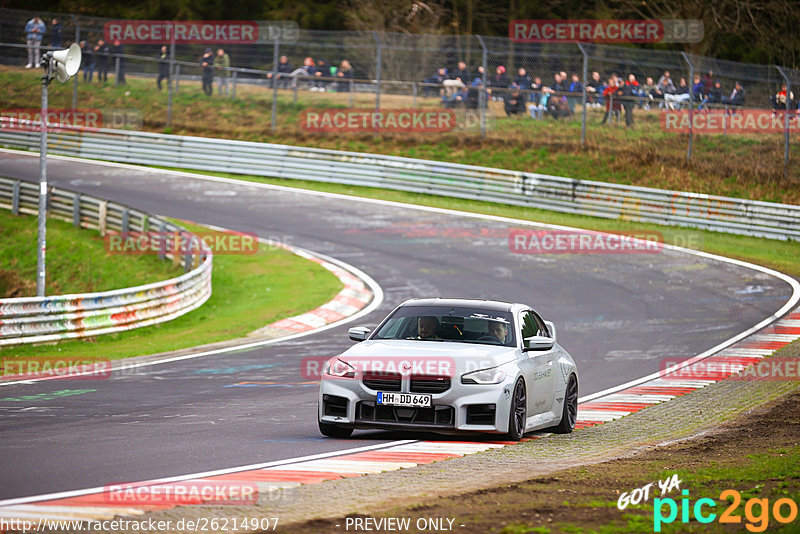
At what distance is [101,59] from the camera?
1544 inches

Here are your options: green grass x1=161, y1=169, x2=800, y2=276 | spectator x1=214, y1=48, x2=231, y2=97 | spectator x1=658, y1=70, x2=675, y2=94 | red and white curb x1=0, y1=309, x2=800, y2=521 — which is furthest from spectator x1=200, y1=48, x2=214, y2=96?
red and white curb x1=0, y1=309, x2=800, y2=521

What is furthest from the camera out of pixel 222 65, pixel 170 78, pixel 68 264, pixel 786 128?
pixel 170 78

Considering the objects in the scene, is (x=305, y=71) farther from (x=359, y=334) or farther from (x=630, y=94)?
(x=359, y=334)

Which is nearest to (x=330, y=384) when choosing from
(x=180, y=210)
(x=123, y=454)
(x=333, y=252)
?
(x=123, y=454)

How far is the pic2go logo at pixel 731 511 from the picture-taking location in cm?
626

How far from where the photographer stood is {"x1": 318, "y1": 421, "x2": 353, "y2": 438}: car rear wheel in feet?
33.6

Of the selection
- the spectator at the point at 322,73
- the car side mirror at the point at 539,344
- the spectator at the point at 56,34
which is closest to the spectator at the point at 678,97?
the spectator at the point at 322,73

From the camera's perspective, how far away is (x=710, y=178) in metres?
34.2

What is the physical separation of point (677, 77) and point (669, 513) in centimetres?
2852

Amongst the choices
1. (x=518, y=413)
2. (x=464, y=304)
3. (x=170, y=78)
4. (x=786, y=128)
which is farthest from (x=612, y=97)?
(x=518, y=413)

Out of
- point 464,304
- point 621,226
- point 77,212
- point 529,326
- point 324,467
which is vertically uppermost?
point 464,304

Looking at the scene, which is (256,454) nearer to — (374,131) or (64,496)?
(64,496)

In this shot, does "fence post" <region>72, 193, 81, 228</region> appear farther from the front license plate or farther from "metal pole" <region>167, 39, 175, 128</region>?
the front license plate

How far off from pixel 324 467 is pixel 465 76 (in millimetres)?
28830
